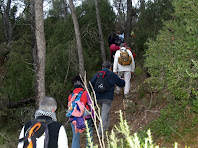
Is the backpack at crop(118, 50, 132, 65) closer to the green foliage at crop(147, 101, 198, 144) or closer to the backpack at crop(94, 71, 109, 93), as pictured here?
the backpack at crop(94, 71, 109, 93)

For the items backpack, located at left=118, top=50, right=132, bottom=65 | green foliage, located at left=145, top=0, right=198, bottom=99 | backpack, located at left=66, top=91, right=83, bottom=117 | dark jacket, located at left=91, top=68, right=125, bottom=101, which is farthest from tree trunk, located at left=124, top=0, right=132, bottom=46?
backpack, located at left=66, top=91, right=83, bottom=117

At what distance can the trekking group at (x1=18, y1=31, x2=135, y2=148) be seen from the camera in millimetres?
3023

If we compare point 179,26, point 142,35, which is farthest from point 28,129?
point 142,35

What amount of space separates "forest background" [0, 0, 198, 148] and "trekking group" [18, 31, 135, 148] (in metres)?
0.86

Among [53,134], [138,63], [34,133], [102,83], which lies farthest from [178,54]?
[138,63]

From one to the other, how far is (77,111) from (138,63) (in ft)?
23.8

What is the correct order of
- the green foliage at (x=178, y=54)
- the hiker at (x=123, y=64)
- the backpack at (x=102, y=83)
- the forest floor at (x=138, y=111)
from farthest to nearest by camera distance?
the hiker at (x=123, y=64) → the forest floor at (x=138, y=111) → the backpack at (x=102, y=83) → the green foliage at (x=178, y=54)

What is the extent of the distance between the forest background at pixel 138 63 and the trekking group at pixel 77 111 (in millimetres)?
858

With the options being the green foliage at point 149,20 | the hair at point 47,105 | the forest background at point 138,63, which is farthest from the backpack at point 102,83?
the green foliage at point 149,20

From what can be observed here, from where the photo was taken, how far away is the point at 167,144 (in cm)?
472

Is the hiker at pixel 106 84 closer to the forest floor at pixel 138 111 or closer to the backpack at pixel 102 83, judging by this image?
the backpack at pixel 102 83

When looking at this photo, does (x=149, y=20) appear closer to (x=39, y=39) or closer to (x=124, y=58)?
(x=124, y=58)

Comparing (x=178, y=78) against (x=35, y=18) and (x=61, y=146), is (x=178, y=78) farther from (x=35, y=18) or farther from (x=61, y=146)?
(x=35, y=18)

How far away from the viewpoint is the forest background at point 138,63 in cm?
444
